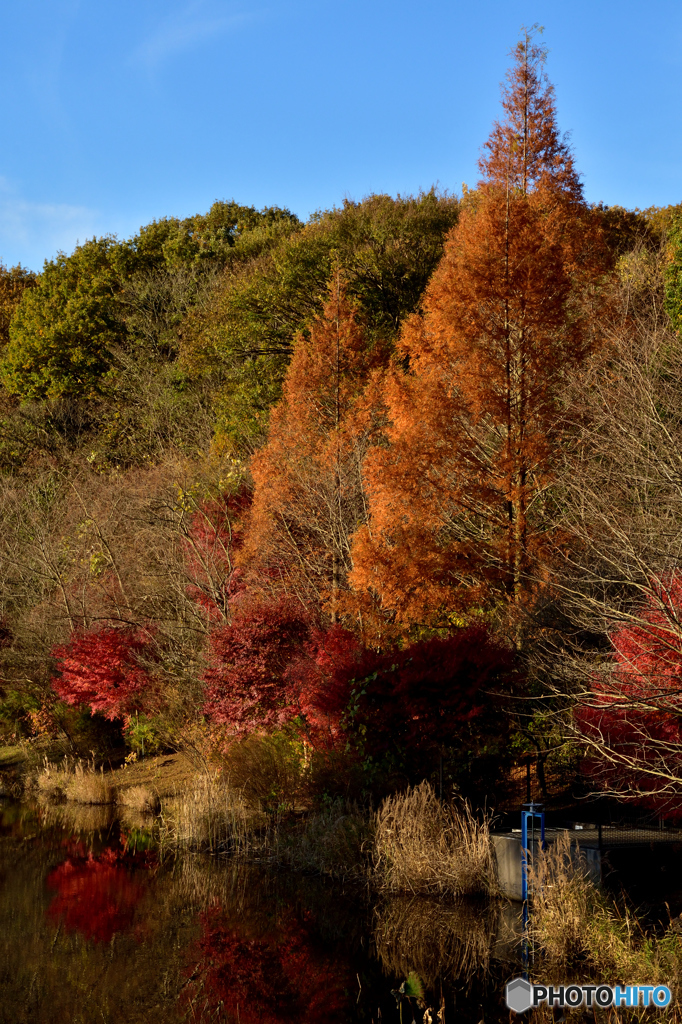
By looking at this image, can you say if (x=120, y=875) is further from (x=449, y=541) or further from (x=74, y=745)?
(x=74, y=745)

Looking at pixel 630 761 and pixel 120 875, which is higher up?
pixel 630 761

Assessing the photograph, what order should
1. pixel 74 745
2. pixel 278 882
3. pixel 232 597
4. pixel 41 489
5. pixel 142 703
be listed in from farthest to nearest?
pixel 41 489 → pixel 74 745 → pixel 142 703 → pixel 232 597 → pixel 278 882

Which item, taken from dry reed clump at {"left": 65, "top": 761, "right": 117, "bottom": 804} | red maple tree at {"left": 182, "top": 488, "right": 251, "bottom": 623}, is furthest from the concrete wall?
dry reed clump at {"left": 65, "top": 761, "right": 117, "bottom": 804}

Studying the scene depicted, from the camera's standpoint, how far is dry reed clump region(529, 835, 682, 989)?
7.73m

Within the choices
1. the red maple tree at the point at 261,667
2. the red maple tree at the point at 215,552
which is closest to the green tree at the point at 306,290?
the red maple tree at the point at 215,552

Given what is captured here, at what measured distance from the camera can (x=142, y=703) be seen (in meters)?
18.3

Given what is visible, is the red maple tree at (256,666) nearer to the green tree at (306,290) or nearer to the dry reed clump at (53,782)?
the dry reed clump at (53,782)

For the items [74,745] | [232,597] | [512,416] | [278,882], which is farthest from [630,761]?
[74,745]

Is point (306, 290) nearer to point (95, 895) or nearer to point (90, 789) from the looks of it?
point (90, 789)

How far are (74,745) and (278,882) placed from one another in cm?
989

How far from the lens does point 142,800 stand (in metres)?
16.6

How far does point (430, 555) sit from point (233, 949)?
6799 millimetres
